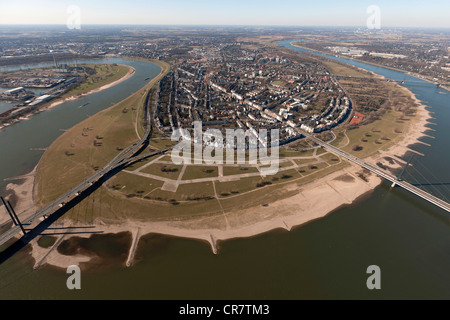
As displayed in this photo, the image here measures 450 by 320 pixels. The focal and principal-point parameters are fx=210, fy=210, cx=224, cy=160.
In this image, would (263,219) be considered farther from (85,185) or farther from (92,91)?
(92,91)

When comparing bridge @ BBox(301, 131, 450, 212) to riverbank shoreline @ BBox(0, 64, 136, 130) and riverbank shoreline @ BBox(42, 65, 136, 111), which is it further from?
riverbank shoreline @ BBox(42, 65, 136, 111)

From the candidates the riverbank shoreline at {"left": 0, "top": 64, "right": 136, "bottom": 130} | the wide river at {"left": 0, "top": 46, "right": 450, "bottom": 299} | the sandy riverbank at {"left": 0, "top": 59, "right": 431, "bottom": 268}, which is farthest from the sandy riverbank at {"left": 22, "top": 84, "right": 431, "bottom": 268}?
the riverbank shoreline at {"left": 0, "top": 64, "right": 136, "bottom": 130}

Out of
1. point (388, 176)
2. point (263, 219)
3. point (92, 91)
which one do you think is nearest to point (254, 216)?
point (263, 219)

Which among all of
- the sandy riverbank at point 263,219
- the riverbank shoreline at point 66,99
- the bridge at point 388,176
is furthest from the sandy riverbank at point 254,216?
the riverbank shoreline at point 66,99

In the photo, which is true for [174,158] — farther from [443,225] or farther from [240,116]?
[443,225]

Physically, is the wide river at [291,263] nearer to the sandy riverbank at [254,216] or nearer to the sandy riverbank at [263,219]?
the sandy riverbank at [263,219]
